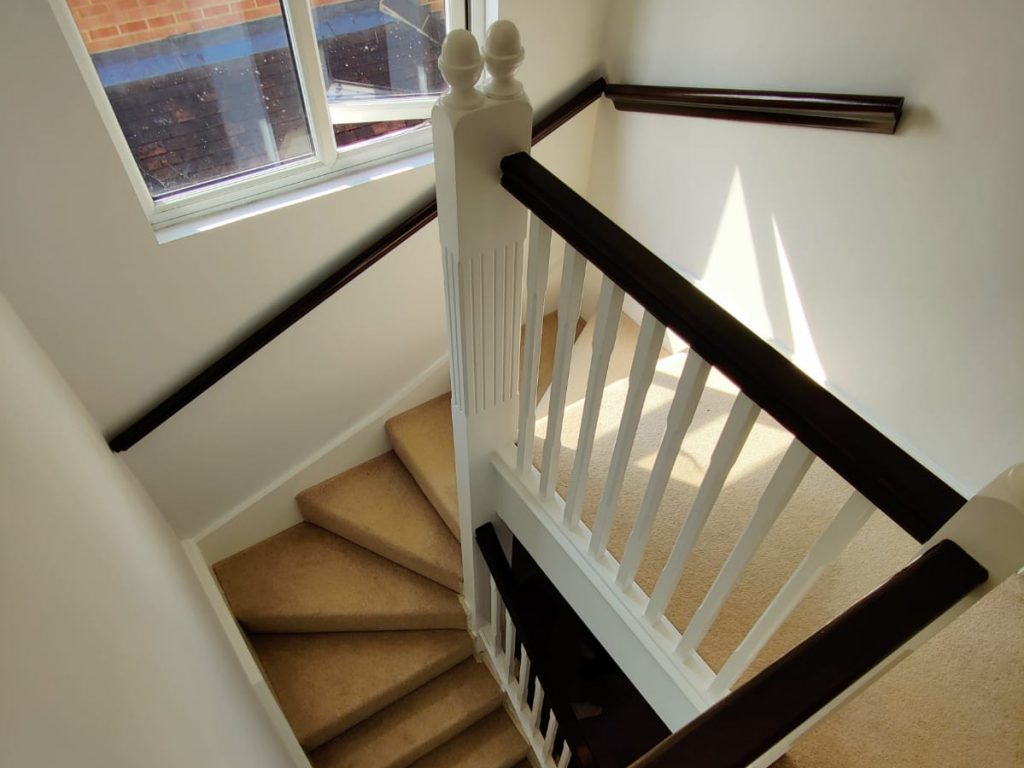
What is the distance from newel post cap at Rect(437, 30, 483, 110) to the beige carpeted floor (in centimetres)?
106

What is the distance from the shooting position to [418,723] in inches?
94.3

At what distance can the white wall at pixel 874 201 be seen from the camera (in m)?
1.36

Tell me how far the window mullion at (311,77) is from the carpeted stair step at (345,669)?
170cm

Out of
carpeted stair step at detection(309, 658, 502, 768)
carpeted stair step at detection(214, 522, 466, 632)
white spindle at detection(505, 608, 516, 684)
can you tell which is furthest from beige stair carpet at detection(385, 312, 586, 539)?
carpeted stair step at detection(309, 658, 502, 768)

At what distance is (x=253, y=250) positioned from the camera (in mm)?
1821

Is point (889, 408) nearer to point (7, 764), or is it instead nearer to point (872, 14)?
point (872, 14)

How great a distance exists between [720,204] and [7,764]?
2024 mm

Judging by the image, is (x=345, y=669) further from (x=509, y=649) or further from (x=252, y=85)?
(x=252, y=85)

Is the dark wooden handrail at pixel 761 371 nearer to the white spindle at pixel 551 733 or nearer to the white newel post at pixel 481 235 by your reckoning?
the white newel post at pixel 481 235

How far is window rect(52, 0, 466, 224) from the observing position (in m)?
1.51

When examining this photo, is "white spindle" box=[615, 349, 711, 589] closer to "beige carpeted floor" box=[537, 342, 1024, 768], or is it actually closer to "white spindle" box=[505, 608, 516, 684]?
"beige carpeted floor" box=[537, 342, 1024, 768]

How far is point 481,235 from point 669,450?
0.50m

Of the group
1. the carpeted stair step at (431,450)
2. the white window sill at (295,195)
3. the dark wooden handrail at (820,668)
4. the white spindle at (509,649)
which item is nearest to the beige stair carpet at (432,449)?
A: the carpeted stair step at (431,450)

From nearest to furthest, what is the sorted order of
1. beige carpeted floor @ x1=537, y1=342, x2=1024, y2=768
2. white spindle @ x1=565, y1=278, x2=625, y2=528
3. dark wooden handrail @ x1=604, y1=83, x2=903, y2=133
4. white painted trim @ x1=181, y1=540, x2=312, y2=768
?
white spindle @ x1=565, y1=278, x2=625, y2=528
beige carpeted floor @ x1=537, y1=342, x2=1024, y2=768
dark wooden handrail @ x1=604, y1=83, x2=903, y2=133
white painted trim @ x1=181, y1=540, x2=312, y2=768
